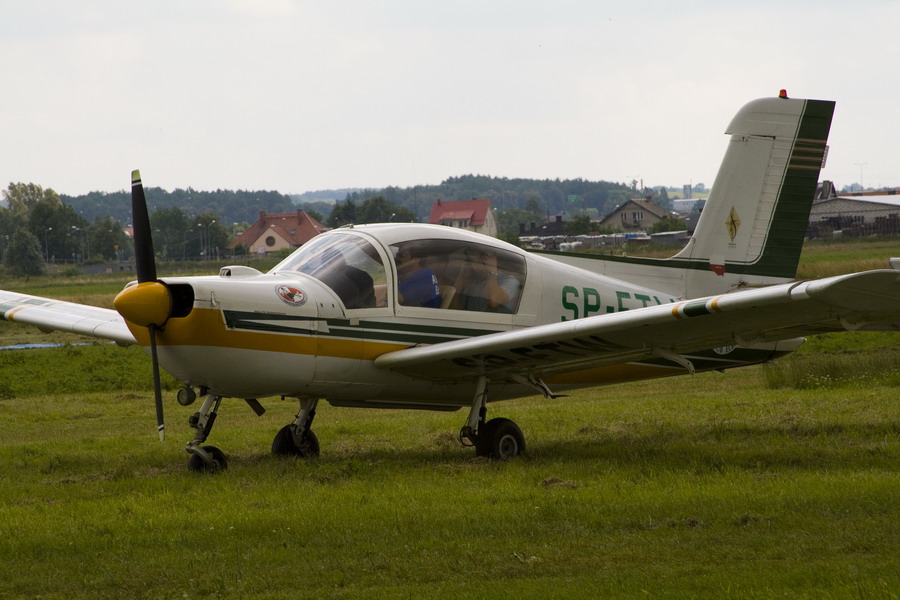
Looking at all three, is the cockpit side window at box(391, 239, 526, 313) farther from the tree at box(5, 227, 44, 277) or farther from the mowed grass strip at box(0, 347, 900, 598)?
the tree at box(5, 227, 44, 277)

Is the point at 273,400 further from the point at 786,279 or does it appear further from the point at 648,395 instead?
the point at 786,279

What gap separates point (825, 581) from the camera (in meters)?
5.63

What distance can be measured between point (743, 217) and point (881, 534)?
22.5ft

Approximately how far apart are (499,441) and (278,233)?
294 ft

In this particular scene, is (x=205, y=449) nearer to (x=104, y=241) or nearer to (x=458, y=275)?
(x=458, y=275)

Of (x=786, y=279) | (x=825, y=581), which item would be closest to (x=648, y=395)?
(x=786, y=279)

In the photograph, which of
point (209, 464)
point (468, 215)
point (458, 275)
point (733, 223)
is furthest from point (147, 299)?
point (468, 215)

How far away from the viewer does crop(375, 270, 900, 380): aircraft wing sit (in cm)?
852

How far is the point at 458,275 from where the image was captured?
11344mm

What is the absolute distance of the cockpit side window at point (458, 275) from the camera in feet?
36.4

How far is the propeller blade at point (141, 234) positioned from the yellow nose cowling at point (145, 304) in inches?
7.6

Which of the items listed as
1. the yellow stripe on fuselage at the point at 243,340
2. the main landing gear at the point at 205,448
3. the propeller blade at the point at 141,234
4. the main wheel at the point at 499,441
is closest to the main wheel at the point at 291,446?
the main landing gear at the point at 205,448

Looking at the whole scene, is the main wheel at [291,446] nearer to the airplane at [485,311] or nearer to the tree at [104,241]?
the airplane at [485,311]

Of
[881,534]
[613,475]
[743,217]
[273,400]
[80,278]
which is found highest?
[743,217]
